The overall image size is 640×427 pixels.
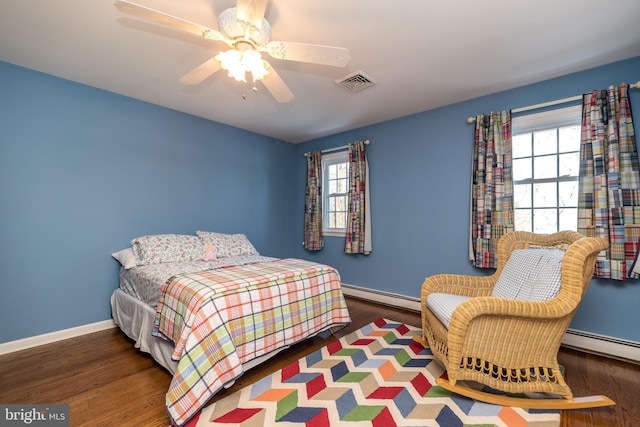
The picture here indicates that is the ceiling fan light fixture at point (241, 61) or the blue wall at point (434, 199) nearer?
the ceiling fan light fixture at point (241, 61)

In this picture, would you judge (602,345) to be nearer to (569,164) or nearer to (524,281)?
(524,281)

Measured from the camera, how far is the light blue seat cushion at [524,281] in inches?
69.0

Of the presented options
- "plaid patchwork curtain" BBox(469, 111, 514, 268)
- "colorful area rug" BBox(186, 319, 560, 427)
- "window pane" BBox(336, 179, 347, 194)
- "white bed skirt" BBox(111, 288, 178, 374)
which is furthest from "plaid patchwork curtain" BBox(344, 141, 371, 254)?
"white bed skirt" BBox(111, 288, 178, 374)

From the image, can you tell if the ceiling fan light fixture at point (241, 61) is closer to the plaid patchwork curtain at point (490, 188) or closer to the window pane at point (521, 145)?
the plaid patchwork curtain at point (490, 188)

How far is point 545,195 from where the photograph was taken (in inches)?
105

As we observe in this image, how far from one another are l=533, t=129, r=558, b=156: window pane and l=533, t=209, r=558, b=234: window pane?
1.85 ft

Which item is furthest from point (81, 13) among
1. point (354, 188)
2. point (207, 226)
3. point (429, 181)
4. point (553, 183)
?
point (553, 183)

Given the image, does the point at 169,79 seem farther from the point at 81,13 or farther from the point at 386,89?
the point at 386,89

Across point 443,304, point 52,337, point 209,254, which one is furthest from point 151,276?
point 443,304

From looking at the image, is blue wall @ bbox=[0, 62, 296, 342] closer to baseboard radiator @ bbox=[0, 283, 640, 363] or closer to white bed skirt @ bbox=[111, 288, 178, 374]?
baseboard radiator @ bbox=[0, 283, 640, 363]

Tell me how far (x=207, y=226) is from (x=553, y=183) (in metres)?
3.81

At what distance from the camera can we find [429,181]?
10.9ft

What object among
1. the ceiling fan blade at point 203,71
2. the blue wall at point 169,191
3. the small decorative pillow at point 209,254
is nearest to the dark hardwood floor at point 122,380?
the blue wall at point 169,191

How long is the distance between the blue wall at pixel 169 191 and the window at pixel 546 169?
0.73 feet
